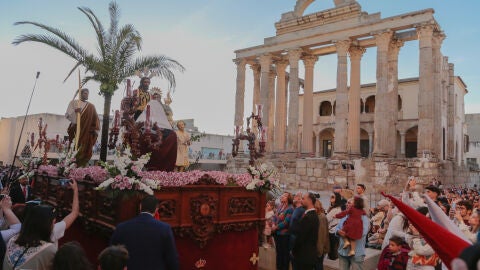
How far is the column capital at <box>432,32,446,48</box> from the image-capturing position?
24.2m

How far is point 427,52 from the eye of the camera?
22.3 m

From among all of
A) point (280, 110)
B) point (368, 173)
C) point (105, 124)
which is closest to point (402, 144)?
point (280, 110)

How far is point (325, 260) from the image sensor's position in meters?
7.85

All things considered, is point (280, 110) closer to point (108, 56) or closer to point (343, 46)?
point (343, 46)

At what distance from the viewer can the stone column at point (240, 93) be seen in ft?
107

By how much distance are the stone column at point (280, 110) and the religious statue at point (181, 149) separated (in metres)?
22.7

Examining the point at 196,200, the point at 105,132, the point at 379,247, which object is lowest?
the point at 379,247

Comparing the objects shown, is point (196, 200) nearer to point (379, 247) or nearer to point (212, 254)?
point (212, 254)

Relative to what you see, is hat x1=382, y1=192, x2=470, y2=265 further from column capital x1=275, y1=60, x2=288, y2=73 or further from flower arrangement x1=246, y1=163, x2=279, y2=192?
column capital x1=275, y1=60, x2=288, y2=73

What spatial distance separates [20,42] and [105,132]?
149 inches

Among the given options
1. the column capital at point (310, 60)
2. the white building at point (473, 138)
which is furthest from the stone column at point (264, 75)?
the white building at point (473, 138)

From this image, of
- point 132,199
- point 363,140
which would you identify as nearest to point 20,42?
point 132,199

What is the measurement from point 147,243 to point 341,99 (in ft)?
79.0

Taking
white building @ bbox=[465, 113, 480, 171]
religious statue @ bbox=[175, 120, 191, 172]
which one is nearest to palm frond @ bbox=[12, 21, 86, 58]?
religious statue @ bbox=[175, 120, 191, 172]
